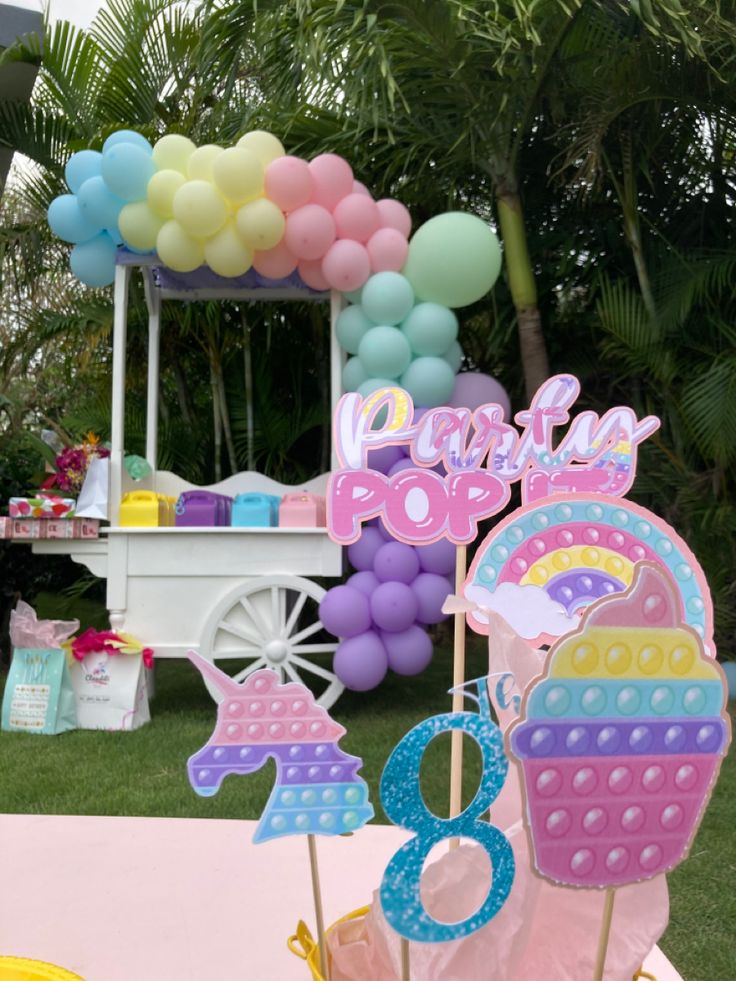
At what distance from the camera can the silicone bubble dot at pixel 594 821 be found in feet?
2.02

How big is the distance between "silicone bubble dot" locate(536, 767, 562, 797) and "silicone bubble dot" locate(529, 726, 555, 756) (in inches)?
0.5

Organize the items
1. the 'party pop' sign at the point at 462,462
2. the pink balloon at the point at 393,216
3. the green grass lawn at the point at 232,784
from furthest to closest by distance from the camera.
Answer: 1. the pink balloon at the point at 393,216
2. the green grass lawn at the point at 232,784
3. the 'party pop' sign at the point at 462,462

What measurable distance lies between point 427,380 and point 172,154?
4.34 feet

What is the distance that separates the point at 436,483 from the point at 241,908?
600mm

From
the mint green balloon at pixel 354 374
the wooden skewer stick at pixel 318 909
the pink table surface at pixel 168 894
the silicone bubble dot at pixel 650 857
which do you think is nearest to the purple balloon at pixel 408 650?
the mint green balloon at pixel 354 374

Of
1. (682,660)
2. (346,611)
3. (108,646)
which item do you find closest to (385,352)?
(346,611)

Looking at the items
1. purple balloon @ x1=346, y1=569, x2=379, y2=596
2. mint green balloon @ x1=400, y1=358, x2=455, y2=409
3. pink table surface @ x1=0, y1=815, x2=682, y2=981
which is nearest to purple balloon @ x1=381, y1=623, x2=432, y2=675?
purple balloon @ x1=346, y1=569, x2=379, y2=596

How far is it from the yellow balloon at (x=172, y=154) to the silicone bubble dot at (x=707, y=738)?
3.67 metres

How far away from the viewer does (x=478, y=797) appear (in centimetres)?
69

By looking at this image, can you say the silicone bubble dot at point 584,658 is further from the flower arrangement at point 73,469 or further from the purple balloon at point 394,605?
the flower arrangement at point 73,469

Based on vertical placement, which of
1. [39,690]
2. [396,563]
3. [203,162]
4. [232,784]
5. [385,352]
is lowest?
[232,784]

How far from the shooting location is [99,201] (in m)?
3.88

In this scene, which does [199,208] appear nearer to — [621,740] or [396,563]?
[396,563]

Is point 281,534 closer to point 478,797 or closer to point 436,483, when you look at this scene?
point 436,483
